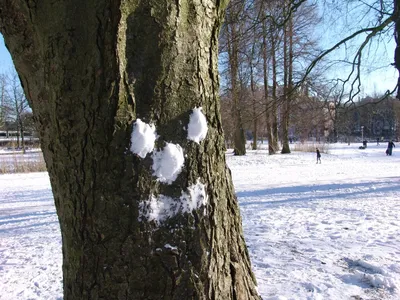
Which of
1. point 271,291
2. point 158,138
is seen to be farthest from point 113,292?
point 271,291

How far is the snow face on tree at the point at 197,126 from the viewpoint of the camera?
1.23 m

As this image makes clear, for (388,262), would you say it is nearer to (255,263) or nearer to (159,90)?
(255,263)

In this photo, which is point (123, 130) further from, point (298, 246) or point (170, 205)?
point (298, 246)

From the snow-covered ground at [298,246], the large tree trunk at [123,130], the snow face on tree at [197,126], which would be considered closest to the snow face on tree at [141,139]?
the large tree trunk at [123,130]

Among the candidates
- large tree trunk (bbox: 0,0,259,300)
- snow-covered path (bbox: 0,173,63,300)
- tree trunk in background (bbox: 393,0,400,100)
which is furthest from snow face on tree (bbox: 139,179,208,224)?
tree trunk in background (bbox: 393,0,400,100)

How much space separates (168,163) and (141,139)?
13cm

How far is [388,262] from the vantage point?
11.5 ft

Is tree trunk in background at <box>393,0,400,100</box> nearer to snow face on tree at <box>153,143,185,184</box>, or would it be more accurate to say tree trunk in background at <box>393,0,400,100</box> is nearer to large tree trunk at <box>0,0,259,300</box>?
large tree trunk at <box>0,0,259,300</box>

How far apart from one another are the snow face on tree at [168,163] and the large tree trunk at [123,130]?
0.08ft

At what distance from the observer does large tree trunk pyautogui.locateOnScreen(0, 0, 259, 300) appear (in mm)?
1150

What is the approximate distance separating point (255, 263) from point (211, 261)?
2.53 m

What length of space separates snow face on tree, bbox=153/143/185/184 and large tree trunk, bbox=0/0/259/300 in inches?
1.0

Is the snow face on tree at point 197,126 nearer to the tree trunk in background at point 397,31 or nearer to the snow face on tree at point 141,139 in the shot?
the snow face on tree at point 141,139

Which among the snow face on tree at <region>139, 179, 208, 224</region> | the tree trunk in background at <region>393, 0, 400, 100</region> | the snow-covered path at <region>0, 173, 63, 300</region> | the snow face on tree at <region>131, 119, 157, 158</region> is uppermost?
the tree trunk in background at <region>393, 0, 400, 100</region>
